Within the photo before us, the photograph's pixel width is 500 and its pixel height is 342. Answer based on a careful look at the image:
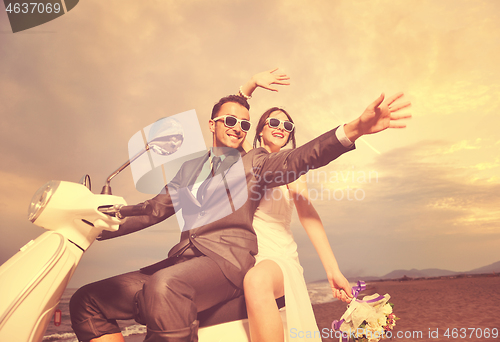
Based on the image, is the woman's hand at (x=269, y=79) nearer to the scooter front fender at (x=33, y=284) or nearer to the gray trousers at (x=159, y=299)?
the gray trousers at (x=159, y=299)

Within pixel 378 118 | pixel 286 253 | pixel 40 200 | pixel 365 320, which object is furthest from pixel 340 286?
pixel 40 200

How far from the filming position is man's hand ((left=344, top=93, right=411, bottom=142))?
3.91ft

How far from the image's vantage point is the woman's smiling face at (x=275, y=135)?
2.10 metres

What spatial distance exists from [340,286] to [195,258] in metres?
0.85

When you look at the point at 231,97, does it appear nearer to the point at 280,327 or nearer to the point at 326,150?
the point at 326,150

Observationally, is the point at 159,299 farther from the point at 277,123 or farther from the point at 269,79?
the point at 269,79

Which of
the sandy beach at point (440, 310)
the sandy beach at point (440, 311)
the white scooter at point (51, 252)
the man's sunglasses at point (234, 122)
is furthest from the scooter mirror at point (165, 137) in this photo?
the sandy beach at point (440, 310)

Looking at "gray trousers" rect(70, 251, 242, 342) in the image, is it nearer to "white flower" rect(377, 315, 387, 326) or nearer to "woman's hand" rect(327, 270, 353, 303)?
"woman's hand" rect(327, 270, 353, 303)

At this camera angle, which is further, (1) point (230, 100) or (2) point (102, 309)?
(1) point (230, 100)

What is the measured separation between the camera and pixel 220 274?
1292 millimetres

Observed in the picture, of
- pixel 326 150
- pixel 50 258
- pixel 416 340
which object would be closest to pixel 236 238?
pixel 326 150

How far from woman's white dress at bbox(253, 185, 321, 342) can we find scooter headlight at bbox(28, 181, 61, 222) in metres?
0.91

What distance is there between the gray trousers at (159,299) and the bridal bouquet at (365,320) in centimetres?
66

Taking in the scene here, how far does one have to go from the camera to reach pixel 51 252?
3.54 feet
